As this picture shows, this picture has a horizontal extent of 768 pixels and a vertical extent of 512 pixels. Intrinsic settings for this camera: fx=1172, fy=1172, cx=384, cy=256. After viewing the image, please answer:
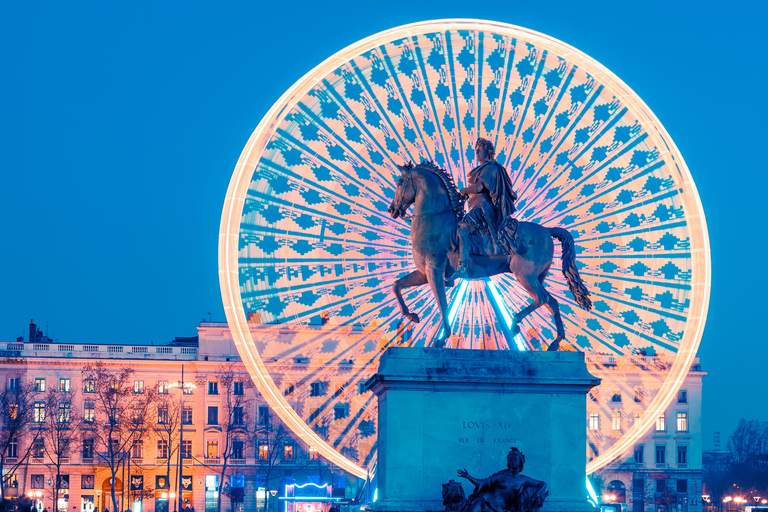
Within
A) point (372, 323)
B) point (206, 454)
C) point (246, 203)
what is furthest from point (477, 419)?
point (206, 454)

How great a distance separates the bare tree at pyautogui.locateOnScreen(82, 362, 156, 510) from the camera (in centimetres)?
7506

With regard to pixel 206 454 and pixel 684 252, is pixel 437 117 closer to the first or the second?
pixel 684 252

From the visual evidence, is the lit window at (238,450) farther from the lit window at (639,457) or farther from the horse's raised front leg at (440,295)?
the horse's raised front leg at (440,295)

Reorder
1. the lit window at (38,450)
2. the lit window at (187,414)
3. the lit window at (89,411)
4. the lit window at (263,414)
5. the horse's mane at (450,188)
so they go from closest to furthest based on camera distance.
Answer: the horse's mane at (450,188) < the lit window at (38,450) < the lit window at (89,411) < the lit window at (263,414) < the lit window at (187,414)

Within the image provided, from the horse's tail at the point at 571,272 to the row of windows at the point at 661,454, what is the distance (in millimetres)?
69815

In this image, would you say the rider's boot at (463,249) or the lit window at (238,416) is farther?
the lit window at (238,416)

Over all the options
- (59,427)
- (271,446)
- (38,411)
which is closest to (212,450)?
(271,446)

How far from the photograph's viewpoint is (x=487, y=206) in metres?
21.7

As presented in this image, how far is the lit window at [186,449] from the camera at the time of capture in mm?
86688

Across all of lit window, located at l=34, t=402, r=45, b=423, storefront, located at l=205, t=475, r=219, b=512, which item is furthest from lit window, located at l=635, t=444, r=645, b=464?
lit window, located at l=34, t=402, r=45, b=423

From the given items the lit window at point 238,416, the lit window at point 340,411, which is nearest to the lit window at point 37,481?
the lit window at point 238,416

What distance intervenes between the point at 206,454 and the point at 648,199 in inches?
2493

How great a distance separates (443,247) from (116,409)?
193ft

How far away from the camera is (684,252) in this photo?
29.3 meters
